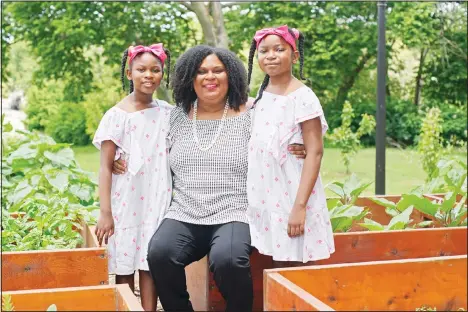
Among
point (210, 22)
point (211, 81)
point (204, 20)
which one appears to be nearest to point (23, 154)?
point (211, 81)

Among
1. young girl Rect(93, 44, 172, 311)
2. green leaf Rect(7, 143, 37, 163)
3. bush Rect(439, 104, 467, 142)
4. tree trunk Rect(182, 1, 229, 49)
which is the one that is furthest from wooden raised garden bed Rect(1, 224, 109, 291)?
bush Rect(439, 104, 467, 142)

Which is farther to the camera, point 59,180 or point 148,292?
point 59,180

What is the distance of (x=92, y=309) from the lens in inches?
86.8

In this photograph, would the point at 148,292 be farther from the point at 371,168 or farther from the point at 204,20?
the point at 371,168

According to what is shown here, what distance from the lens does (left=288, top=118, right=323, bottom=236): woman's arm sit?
2.88 meters

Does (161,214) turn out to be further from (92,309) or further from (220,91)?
(92,309)

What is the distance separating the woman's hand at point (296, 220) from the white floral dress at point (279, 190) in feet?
0.16

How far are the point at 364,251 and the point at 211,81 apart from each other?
1.11m

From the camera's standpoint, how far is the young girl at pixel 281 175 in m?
2.96

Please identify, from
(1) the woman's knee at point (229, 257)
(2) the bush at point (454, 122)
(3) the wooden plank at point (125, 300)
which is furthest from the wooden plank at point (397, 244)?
(2) the bush at point (454, 122)

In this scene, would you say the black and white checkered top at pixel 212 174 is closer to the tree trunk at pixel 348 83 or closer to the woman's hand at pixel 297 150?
the woman's hand at pixel 297 150

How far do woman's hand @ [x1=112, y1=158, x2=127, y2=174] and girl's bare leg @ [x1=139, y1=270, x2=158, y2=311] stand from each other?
0.44 meters

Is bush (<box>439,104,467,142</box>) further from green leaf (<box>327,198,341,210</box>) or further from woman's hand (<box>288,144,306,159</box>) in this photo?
woman's hand (<box>288,144,306,159</box>)

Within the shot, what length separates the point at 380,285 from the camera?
2.45 meters
